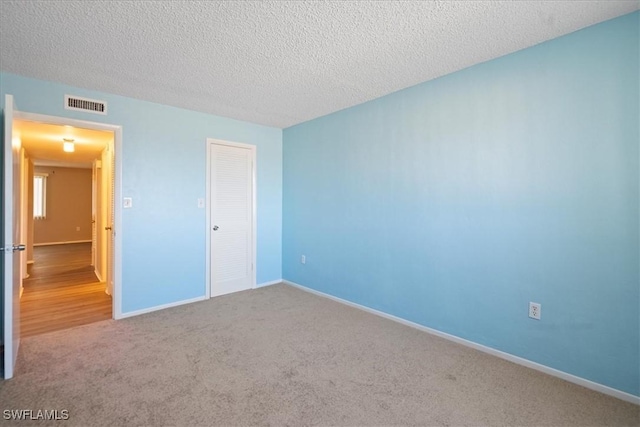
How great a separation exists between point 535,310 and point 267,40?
2.85 metres

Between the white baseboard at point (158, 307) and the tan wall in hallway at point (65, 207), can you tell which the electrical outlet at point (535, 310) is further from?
the tan wall in hallway at point (65, 207)

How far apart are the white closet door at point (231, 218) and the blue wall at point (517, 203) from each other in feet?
5.21

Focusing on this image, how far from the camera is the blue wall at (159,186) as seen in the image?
3328 millimetres

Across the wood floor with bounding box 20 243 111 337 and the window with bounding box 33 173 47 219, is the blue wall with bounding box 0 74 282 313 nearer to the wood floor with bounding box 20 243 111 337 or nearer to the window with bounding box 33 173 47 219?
the wood floor with bounding box 20 243 111 337

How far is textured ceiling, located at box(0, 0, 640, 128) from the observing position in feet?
6.17

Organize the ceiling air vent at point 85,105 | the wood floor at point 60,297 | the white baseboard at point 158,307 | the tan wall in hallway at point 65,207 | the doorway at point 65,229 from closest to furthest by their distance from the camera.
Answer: the ceiling air vent at point 85,105 < the wood floor at point 60,297 < the white baseboard at point 158,307 < the doorway at point 65,229 < the tan wall in hallway at point 65,207

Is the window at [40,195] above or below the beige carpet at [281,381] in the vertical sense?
above

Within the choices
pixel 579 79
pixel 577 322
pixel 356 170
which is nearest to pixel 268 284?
pixel 356 170

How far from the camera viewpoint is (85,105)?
3.11 m

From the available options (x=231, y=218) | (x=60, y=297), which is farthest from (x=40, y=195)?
(x=231, y=218)

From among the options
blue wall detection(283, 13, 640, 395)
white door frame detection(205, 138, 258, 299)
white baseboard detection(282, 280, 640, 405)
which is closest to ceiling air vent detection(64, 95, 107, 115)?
white door frame detection(205, 138, 258, 299)

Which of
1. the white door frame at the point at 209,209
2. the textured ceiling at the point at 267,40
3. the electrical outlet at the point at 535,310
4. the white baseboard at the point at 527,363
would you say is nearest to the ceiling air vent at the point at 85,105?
the textured ceiling at the point at 267,40

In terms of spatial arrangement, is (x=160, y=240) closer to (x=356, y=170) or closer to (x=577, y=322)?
(x=356, y=170)

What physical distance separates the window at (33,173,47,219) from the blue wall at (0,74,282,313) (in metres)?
7.98
